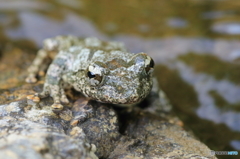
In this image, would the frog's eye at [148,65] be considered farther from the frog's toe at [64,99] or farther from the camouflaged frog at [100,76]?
the frog's toe at [64,99]

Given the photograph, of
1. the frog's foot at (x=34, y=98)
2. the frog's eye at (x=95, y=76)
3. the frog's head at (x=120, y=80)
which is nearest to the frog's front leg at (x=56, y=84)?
the frog's foot at (x=34, y=98)

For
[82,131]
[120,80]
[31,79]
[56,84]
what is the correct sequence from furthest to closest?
[31,79], [56,84], [120,80], [82,131]

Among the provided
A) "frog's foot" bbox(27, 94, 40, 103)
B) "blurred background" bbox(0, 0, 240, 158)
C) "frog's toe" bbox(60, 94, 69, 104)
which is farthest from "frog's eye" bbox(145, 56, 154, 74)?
"frog's foot" bbox(27, 94, 40, 103)

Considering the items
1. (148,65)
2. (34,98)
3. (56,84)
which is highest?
(148,65)

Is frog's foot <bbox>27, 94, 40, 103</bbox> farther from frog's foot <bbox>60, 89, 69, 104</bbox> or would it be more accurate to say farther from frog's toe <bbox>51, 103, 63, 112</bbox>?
frog's foot <bbox>60, 89, 69, 104</bbox>

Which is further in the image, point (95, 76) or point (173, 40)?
point (173, 40)

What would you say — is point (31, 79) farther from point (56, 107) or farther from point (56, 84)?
point (56, 107)

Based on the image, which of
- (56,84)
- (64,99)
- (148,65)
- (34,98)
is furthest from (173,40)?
(34,98)
